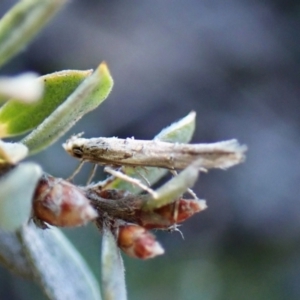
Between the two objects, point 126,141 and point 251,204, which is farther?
point 251,204

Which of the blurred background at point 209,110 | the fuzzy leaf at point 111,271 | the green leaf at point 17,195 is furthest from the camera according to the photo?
the blurred background at point 209,110

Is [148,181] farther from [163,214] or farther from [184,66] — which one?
[184,66]

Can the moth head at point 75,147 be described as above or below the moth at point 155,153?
above

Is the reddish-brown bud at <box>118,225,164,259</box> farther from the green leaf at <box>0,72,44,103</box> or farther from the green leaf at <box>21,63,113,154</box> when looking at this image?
the green leaf at <box>0,72,44,103</box>

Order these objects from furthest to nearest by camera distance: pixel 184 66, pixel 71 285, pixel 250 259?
pixel 184 66, pixel 250 259, pixel 71 285

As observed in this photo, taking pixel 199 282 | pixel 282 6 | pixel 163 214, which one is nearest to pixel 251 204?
pixel 199 282

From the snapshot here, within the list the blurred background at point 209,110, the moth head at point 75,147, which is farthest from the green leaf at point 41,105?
the blurred background at point 209,110

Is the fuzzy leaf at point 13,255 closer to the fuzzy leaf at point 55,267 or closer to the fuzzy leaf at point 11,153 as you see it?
the fuzzy leaf at point 55,267
